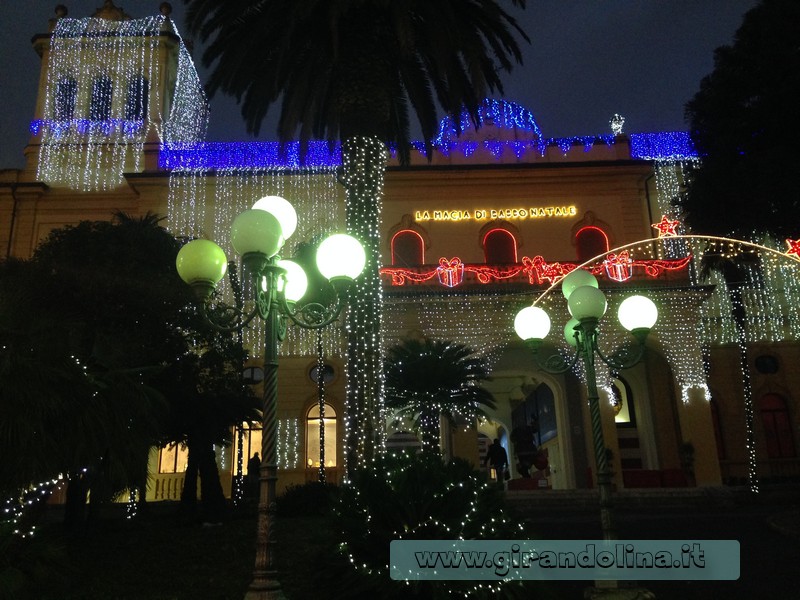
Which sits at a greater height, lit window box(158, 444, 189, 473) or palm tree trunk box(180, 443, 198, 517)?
lit window box(158, 444, 189, 473)

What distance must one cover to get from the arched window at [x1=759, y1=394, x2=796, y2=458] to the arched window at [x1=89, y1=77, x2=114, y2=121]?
28.4 metres

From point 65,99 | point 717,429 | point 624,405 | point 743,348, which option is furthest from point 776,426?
point 65,99

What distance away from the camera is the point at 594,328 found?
321 inches

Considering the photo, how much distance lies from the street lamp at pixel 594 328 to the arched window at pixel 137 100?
2327cm

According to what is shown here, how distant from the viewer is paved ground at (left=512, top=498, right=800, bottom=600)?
794 cm

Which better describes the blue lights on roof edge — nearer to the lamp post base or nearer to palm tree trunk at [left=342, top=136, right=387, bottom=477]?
palm tree trunk at [left=342, top=136, right=387, bottom=477]

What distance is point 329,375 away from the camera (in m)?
23.8

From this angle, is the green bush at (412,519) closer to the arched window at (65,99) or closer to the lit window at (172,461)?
the lit window at (172,461)

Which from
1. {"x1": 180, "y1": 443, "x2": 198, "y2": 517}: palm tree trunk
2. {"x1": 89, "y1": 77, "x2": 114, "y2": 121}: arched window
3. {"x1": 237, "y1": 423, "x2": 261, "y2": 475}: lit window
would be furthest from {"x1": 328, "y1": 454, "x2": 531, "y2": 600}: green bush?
{"x1": 89, "y1": 77, "x2": 114, "y2": 121}: arched window

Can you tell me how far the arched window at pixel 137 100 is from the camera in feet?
89.9

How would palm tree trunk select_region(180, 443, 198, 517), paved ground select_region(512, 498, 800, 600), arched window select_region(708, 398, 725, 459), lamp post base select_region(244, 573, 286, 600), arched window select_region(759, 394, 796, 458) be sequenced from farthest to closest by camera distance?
arched window select_region(759, 394, 796, 458)
arched window select_region(708, 398, 725, 459)
palm tree trunk select_region(180, 443, 198, 517)
paved ground select_region(512, 498, 800, 600)
lamp post base select_region(244, 573, 286, 600)

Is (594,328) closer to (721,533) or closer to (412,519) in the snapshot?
(412,519)

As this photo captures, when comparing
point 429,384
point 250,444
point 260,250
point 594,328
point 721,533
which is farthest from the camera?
point 250,444

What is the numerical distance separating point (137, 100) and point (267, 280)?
25.3 meters
